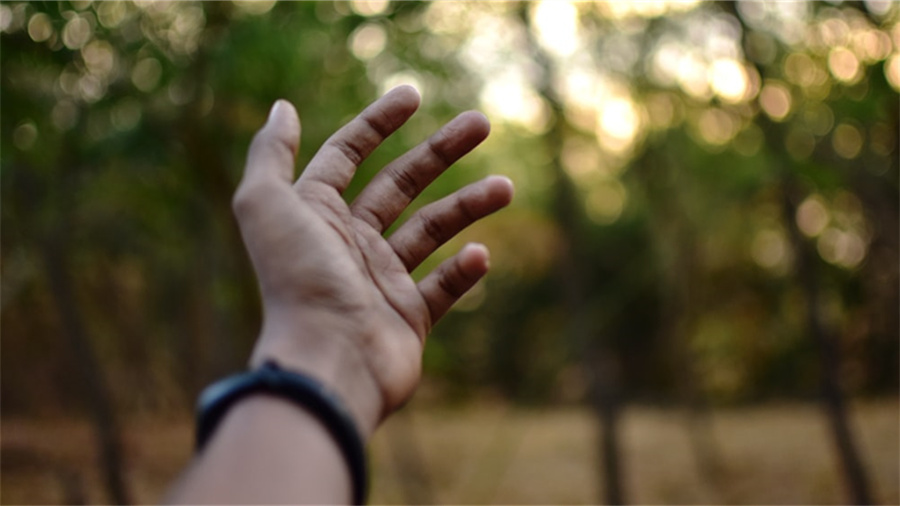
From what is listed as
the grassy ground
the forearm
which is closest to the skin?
the forearm

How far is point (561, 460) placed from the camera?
12.1m

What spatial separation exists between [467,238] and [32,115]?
11387 millimetres

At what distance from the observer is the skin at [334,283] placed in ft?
3.60

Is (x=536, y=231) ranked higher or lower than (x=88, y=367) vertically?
lower

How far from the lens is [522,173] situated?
16.6 m

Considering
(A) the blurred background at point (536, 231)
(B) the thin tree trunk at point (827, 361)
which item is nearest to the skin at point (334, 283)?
(A) the blurred background at point (536, 231)

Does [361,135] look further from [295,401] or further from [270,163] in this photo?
[295,401]

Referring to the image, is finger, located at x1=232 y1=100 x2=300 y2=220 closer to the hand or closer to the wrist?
the hand

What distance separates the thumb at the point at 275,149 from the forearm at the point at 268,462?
0.42 meters

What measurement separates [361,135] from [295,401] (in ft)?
2.00

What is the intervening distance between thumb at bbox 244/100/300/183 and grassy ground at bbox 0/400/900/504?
19.6ft

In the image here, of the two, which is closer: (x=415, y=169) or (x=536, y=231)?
(x=415, y=169)

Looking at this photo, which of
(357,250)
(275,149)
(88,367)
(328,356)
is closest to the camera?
(328,356)

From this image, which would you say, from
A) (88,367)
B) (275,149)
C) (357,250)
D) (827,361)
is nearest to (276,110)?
(275,149)
